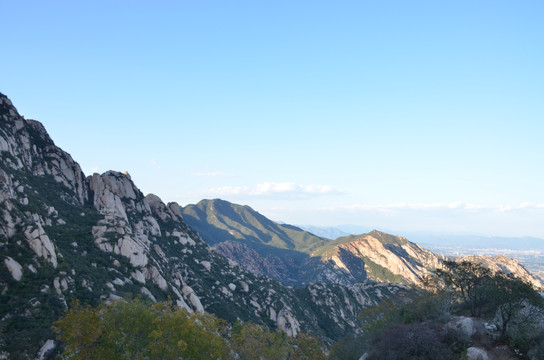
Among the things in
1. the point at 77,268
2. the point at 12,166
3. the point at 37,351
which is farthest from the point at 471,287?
the point at 12,166

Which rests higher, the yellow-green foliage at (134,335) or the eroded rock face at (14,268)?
the eroded rock face at (14,268)

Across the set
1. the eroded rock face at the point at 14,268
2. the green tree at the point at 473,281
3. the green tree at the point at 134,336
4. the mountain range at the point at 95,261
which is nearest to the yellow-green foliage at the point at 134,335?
the green tree at the point at 134,336

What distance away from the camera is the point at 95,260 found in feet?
207

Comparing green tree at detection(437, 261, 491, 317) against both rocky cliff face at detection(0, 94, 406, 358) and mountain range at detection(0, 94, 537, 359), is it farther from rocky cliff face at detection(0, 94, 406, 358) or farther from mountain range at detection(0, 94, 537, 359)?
rocky cliff face at detection(0, 94, 406, 358)

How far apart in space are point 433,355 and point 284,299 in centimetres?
8270

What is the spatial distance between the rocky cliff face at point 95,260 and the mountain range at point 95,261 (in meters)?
0.21

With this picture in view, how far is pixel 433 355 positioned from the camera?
27.9 metres

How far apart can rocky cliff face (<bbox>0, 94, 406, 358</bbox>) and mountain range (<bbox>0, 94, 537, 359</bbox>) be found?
206 mm

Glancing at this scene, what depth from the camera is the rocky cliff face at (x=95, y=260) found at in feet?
146

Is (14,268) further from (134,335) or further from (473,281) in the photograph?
(473,281)

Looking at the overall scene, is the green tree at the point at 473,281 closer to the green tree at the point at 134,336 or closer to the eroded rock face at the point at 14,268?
the green tree at the point at 134,336

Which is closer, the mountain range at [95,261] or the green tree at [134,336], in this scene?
the green tree at [134,336]

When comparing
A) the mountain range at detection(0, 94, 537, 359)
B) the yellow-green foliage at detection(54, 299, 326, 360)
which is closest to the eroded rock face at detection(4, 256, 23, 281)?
the mountain range at detection(0, 94, 537, 359)

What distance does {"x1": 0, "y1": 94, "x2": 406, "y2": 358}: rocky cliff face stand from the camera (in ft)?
146
